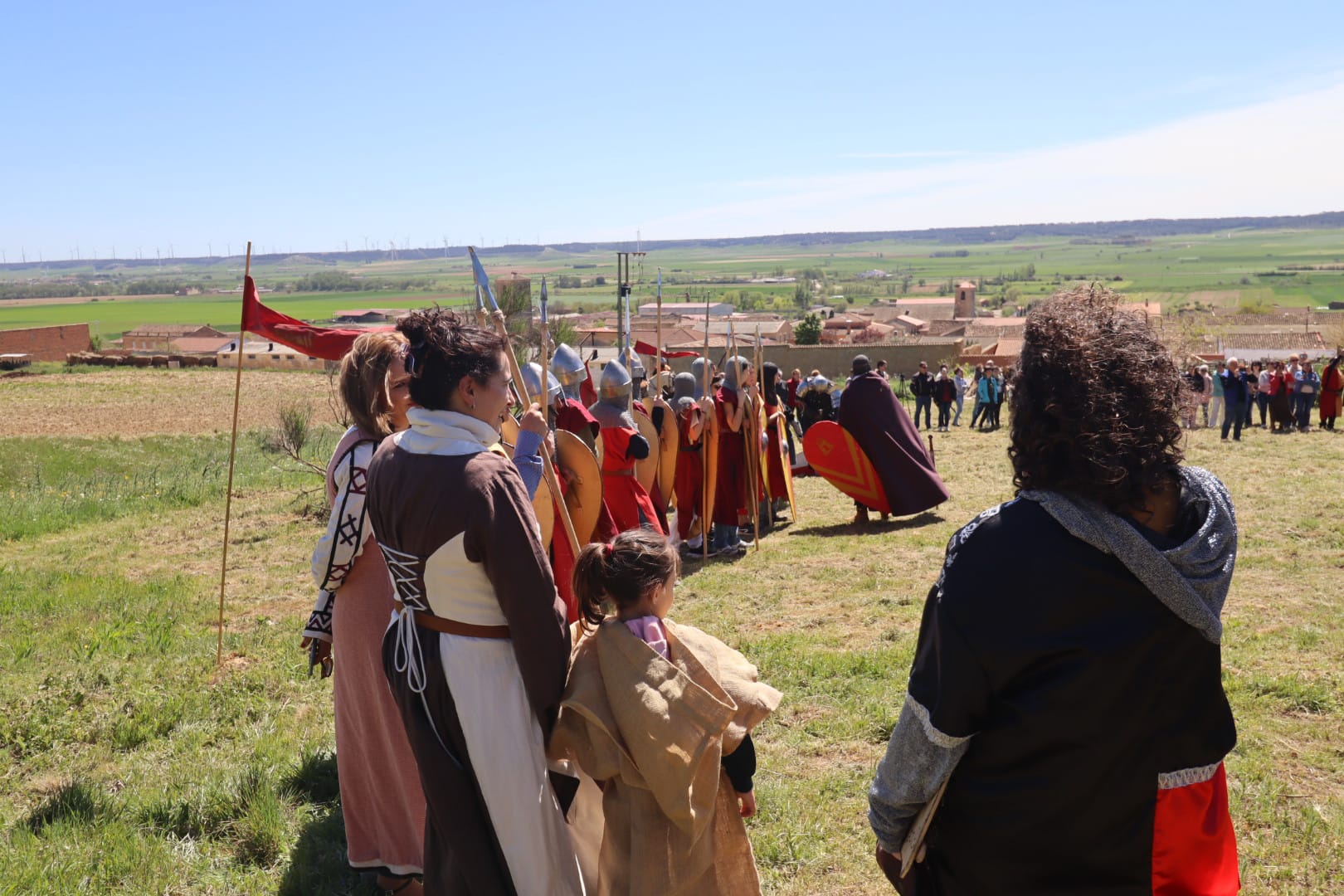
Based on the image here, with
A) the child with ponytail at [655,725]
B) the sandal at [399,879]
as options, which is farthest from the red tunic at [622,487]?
the child with ponytail at [655,725]

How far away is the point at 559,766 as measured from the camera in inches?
103

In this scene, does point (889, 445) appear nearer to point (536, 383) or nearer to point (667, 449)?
point (667, 449)

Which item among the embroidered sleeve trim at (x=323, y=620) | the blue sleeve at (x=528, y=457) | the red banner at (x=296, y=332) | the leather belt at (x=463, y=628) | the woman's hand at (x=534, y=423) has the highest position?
the red banner at (x=296, y=332)

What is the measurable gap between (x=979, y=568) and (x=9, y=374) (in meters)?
47.9

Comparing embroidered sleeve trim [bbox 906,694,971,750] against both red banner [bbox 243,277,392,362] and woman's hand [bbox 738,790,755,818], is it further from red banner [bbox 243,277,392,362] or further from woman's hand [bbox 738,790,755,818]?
red banner [bbox 243,277,392,362]

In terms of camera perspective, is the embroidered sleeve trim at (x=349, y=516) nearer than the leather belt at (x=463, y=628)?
No

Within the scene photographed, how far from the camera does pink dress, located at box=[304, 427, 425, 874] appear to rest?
10.2ft

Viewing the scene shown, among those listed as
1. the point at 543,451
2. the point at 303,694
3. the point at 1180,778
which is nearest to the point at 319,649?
the point at 543,451

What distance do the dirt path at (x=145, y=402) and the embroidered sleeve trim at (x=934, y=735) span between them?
22451 mm

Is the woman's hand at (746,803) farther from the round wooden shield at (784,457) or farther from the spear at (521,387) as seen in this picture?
the round wooden shield at (784,457)

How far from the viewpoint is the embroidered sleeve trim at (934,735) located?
1.77 metres

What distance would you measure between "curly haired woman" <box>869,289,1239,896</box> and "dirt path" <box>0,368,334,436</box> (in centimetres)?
2251

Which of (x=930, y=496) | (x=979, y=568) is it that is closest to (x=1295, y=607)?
(x=930, y=496)

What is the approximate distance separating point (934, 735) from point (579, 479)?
3.02m
